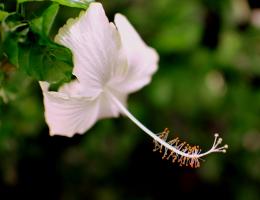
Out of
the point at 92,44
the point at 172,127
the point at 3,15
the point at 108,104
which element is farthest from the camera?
the point at 172,127

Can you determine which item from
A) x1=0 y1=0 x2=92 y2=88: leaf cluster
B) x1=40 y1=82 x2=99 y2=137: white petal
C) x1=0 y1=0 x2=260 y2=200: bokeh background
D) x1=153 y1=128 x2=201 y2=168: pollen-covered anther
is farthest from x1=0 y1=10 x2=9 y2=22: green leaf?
x1=0 y1=0 x2=260 y2=200: bokeh background

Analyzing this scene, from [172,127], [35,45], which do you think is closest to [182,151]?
[35,45]

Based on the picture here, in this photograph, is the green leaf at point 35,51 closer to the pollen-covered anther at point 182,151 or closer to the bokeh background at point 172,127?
the pollen-covered anther at point 182,151

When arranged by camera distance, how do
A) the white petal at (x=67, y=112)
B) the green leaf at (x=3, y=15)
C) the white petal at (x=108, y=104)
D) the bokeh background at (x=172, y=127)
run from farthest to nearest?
the bokeh background at (x=172, y=127) → the white petal at (x=108, y=104) → the white petal at (x=67, y=112) → the green leaf at (x=3, y=15)

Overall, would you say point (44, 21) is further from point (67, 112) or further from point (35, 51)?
point (67, 112)

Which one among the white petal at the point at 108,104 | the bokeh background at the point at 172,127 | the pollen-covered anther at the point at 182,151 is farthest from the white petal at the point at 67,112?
the bokeh background at the point at 172,127
